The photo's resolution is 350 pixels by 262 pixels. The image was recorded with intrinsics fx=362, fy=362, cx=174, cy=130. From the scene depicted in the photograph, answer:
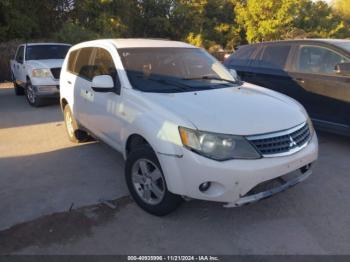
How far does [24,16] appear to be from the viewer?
20.8m

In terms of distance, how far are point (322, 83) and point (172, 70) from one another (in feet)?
8.80

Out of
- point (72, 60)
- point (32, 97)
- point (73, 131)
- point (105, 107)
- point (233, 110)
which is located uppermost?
point (233, 110)

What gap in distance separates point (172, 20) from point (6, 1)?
1493 cm

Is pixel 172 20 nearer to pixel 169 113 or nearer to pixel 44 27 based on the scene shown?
pixel 44 27

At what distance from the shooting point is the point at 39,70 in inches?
373

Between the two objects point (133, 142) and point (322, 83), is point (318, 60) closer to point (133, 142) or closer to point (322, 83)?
point (322, 83)

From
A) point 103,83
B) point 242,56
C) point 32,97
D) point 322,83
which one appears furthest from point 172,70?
point 32,97

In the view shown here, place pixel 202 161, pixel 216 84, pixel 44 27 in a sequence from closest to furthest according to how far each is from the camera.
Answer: pixel 202 161, pixel 216 84, pixel 44 27

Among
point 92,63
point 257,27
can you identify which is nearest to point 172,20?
point 257,27

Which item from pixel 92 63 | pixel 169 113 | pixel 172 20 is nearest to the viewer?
pixel 169 113

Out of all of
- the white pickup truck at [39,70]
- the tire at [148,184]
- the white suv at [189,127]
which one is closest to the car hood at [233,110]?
the white suv at [189,127]

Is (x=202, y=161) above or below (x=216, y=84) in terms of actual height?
below

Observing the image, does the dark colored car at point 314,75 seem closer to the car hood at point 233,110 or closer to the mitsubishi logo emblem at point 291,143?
the car hood at point 233,110

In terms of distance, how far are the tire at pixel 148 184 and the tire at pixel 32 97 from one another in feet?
21.6
